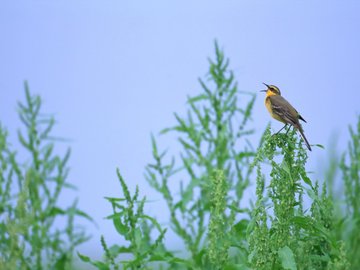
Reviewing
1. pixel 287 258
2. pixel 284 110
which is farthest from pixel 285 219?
pixel 284 110

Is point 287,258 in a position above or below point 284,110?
below

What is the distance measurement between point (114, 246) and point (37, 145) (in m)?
1.19

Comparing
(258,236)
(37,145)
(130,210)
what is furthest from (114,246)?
(258,236)

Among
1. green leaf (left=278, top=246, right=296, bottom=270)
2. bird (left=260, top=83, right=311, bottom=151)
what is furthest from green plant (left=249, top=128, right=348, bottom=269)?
bird (left=260, top=83, right=311, bottom=151)

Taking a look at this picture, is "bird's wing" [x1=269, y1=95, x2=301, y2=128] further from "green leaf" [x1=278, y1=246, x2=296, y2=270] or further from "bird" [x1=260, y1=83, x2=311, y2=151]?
"green leaf" [x1=278, y1=246, x2=296, y2=270]

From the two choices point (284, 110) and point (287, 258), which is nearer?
point (287, 258)

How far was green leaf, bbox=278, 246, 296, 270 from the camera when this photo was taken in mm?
2633

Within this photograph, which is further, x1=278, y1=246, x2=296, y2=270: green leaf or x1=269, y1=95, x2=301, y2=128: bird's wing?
x1=269, y1=95, x2=301, y2=128: bird's wing

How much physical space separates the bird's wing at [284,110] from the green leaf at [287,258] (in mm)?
1288

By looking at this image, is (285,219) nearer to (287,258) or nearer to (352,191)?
(287,258)

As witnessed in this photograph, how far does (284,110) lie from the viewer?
452cm

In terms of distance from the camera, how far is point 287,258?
2711 millimetres

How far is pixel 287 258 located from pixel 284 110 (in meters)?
1.93

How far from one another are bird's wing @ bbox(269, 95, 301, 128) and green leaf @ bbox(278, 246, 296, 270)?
4.23 ft
